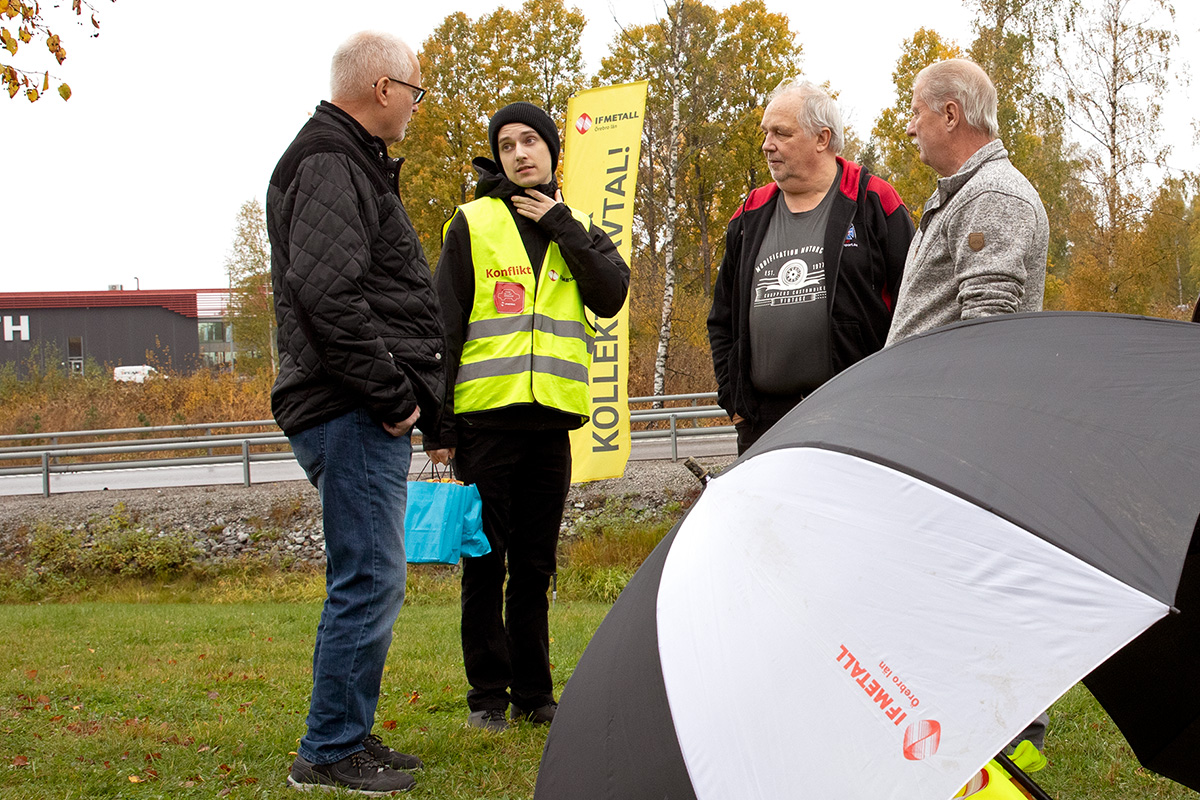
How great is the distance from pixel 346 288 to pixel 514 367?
3.37ft

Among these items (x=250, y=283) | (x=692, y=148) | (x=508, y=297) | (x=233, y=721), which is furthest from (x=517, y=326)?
(x=250, y=283)

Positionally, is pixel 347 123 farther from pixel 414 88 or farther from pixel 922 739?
pixel 922 739

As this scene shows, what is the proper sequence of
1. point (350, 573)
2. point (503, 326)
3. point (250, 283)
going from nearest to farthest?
point (350, 573), point (503, 326), point (250, 283)

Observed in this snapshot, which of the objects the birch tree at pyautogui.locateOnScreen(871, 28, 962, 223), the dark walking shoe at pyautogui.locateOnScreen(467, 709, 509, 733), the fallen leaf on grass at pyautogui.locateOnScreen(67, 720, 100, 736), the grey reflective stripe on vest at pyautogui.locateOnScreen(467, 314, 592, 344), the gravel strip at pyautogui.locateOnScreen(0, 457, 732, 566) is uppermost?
the birch tree at pyautogui.locateOnScreen(871, 28, 962, 223)

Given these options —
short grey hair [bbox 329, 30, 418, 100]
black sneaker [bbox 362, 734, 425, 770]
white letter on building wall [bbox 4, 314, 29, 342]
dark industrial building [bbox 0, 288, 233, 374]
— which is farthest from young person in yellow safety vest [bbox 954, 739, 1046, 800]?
white letter on building wall [bbox 4, 314, 29, 342]

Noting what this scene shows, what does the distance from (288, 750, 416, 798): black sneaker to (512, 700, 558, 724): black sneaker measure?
86cm

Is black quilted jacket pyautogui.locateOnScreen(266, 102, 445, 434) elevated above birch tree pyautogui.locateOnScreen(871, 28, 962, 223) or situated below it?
below

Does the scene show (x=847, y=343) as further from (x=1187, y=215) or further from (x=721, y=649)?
(x=1187, y=215)

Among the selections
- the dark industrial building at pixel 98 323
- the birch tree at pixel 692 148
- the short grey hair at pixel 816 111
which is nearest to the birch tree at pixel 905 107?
the birch tree at pixel 692 148

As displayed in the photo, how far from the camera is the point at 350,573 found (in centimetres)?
Answer: 332

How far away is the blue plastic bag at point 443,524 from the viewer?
153 inches

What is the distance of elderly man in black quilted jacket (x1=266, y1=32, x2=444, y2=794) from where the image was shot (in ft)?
10.5

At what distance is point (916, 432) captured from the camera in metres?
1.51

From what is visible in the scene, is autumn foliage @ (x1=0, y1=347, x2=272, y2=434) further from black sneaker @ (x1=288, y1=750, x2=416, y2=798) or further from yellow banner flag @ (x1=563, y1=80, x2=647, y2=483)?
black sneaker @ (x1=288, y1=750, x2=416, y2=798)
